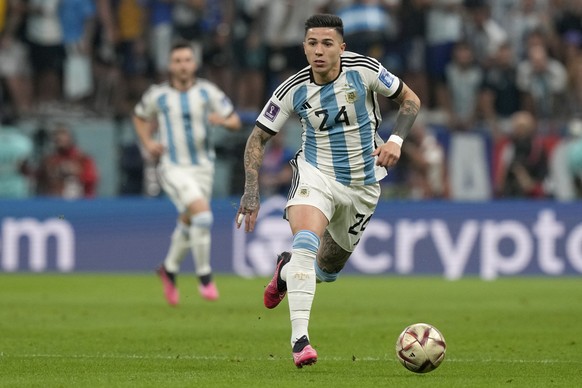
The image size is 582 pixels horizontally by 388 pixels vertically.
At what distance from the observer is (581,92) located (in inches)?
890

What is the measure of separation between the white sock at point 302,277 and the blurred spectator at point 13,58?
44.0 feet

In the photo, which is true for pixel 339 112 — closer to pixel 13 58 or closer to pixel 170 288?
pixel 170 288

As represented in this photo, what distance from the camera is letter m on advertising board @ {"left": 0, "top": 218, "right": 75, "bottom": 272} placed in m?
20.6

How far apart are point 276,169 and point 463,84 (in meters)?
3.55

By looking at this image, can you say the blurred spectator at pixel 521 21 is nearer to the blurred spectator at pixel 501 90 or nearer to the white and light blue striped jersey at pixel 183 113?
the blurred spectator at pixel 501 90

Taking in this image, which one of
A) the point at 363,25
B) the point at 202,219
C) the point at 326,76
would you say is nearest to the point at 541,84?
the point at 363,25

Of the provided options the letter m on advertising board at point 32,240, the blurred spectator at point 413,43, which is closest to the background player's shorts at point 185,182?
the letter m on advertising board at point 32,240

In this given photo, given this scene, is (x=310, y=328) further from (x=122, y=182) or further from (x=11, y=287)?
(x=122, y=182)

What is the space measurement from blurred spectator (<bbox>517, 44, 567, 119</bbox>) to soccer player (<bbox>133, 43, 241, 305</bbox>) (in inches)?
317

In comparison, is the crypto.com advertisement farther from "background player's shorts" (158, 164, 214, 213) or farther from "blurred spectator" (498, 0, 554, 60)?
"background player's shorts" (158, 164, 214, 213)

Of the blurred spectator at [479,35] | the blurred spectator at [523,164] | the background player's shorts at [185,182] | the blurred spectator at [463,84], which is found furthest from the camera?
the blurred spectator at [479,35]

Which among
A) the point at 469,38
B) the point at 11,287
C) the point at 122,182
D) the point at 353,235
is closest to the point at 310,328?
the point at 353,235

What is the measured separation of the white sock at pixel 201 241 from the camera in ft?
50.7

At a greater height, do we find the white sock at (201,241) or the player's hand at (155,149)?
the player's hand at (155,149)
